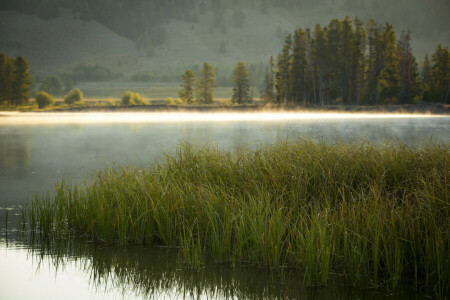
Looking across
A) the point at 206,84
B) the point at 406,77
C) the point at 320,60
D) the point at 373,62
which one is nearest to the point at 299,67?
the point at 320,60

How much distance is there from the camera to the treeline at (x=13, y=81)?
3521 inches

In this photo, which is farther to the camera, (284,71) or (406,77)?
(284,71)

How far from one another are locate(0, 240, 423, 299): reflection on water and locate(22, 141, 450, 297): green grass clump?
20 centimetres

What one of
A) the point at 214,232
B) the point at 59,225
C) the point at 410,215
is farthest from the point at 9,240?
the point at 410,215

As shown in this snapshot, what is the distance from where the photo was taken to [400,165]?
29.9 ft

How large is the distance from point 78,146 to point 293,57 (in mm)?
57476

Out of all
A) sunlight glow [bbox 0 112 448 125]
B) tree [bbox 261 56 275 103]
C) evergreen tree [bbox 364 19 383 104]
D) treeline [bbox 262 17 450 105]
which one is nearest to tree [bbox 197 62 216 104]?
sunlight glow [bbox 0 112 448 125]

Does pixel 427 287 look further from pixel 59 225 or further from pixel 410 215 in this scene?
pixel 59 225

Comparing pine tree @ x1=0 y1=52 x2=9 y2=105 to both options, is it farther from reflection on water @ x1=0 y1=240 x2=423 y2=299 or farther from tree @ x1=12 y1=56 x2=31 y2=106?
reflection on water @ x1=0 y1=240 x2=423 y2=299

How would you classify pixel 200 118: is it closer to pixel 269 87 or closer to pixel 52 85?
pixel 269 87

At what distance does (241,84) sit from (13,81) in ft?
139

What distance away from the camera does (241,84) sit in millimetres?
92000

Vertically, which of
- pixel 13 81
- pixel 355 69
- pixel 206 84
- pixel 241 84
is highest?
pixel 355 69

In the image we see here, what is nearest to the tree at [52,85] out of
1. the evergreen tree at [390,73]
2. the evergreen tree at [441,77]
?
Result: the evergreen tree at [390,73]
